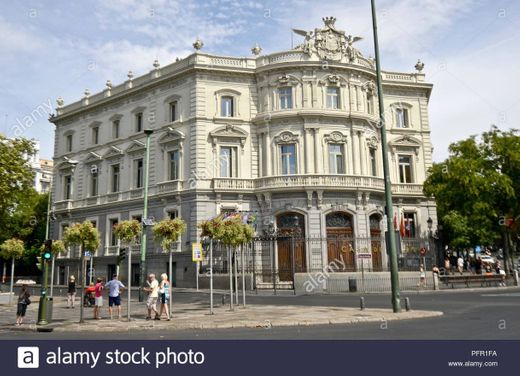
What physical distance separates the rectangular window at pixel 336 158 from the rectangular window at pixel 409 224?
7.70 metres

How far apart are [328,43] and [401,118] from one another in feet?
31.9

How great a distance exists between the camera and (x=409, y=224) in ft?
129

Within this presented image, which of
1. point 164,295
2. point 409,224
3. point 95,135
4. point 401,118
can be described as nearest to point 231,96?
point 95,135

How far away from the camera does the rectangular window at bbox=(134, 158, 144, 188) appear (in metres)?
38.8

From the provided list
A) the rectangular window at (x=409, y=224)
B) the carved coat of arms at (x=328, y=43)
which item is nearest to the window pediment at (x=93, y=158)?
the carved coat of arms at (x=328, y=43)

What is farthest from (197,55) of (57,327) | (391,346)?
(391,346)

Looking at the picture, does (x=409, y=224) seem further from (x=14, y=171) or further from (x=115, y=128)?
(x=14, y=171)

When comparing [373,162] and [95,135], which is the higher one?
[95,135]

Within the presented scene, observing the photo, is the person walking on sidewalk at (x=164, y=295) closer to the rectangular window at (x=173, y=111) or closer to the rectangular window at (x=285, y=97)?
the rectangular window at (x=285, y=97)

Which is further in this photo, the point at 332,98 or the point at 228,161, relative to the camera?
the point at 332,98

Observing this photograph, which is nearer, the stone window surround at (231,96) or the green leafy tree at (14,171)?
the green leafy tree at (14,171)

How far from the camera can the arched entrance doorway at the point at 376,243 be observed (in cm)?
3455

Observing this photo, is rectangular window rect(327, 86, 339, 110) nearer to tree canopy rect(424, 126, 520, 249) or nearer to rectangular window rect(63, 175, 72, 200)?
tree canopy rect(424, 126, 520, 249)

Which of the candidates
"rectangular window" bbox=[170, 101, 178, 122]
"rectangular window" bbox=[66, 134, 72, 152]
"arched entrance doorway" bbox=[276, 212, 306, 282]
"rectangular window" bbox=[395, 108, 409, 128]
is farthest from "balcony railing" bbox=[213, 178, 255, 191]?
"rectangular window" bbox=[66, 134, 72, 152]
